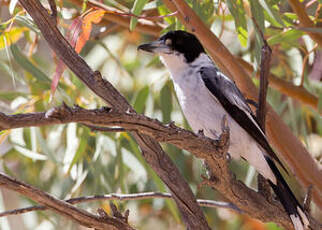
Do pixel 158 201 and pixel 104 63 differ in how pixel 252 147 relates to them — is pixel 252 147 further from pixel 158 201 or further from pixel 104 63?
pixel 104 63

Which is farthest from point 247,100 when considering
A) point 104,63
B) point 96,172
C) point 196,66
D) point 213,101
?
point 104,63

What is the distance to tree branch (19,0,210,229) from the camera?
4.23 ft

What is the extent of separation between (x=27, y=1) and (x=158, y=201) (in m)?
1.45

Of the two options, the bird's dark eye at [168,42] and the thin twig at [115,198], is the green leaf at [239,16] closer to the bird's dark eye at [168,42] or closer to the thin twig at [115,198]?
the bird's dark eye at [168,42]

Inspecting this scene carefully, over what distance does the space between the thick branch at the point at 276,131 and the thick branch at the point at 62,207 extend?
2.27 ft

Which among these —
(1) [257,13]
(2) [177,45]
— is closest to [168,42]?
(2) [177,45]

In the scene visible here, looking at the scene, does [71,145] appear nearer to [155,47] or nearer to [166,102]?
[166,102]

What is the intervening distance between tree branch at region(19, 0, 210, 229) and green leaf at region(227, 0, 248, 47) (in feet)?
1.78

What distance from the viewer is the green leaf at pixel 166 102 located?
2.28m

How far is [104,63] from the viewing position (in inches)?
127

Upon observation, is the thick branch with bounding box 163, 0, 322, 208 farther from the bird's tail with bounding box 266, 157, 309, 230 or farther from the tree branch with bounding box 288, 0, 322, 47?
the tree branch with bounding box 288, 0, 322, 47

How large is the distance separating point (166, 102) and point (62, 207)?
3.57 feet

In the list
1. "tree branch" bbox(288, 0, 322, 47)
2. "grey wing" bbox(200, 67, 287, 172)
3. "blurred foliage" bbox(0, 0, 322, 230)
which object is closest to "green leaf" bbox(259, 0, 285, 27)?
"blurred foliage" bbox(0, 0, 322, 230)

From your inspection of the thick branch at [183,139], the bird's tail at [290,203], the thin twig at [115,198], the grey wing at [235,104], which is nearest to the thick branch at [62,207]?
the thin twig at [115,198]
